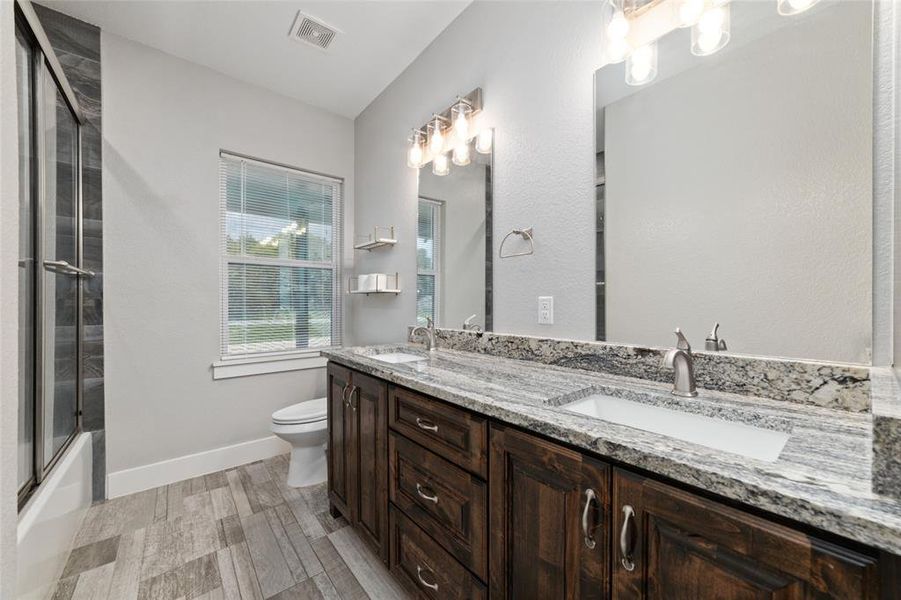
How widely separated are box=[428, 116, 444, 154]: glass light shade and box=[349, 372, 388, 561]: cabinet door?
4.49ft

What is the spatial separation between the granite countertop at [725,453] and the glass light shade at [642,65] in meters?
1.05

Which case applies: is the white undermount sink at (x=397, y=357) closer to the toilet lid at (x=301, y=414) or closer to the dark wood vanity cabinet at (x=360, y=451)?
the dark wood vanity cabinet at (x=360, y=451)

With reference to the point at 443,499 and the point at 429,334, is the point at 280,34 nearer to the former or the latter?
the point at 429,334

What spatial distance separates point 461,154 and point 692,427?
5.36 feet

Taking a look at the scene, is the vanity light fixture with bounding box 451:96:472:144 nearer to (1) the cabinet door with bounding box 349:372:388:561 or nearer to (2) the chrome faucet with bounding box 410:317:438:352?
(2) the chrome faucet with bounding box 410:317:438:352

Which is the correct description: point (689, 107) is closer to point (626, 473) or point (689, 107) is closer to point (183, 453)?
point (626, 473)

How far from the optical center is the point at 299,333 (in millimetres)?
2865

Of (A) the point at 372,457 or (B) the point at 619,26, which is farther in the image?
(A) the point at 372,457

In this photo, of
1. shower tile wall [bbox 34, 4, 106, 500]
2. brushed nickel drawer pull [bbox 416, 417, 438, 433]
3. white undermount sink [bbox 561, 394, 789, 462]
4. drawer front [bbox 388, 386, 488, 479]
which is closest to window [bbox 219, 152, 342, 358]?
shower tile wall [bbox 34, 4, 106, 500]

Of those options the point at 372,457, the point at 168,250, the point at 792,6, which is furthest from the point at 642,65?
the point at 168,250

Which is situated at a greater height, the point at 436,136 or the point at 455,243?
the point at 436,136

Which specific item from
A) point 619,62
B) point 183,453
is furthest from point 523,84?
point 183,453

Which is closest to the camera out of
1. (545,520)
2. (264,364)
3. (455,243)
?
(545,520)

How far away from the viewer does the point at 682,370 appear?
3.22ft
